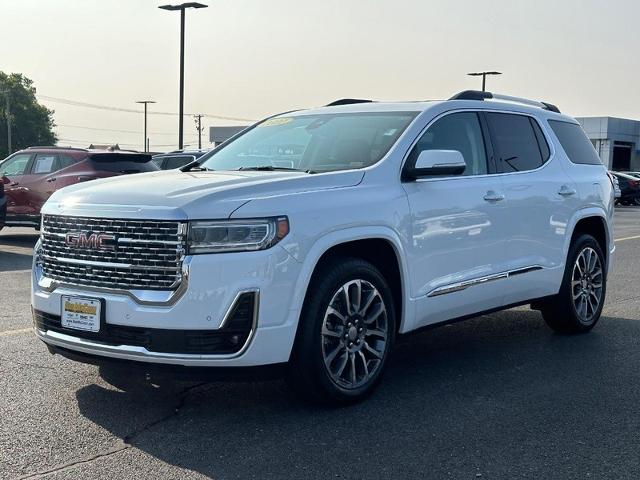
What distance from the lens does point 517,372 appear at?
5.75m

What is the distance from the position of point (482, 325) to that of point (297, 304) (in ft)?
11.0

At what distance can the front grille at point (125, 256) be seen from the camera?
14.1 ft

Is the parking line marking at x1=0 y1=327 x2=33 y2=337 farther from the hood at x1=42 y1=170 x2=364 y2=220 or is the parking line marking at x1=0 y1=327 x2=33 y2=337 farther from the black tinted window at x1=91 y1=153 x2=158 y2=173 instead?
the black tinted window at x1=91 y1=153 x2=158 y2=173

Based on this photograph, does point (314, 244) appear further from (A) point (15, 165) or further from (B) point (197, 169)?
(A) point (15, 165)

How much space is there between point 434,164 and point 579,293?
252cm

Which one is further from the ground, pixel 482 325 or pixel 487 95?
pixel 487 95

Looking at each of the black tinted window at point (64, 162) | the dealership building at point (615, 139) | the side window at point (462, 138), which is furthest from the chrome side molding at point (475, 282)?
the dealership building at point (615, 139)

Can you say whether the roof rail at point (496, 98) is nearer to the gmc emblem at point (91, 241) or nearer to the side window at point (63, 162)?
the gmc emblem at point (91, 241)

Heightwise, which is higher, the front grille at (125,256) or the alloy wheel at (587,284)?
the front grille at (125,256)

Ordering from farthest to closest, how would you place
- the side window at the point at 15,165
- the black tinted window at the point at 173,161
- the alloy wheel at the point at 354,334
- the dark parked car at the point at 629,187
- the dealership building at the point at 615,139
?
the dealership building at the point at 615,139, the dark parked car at the point at 629,187, the black tinted window at the point at 173,161, the side window at the point at 15,165, the alloy wheel at the point at 354,334

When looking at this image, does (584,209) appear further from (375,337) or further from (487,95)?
(375,337)

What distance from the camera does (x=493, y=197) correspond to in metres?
5.84

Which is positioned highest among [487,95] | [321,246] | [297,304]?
[487,95]

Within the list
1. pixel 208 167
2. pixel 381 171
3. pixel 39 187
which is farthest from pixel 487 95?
pixel 39 187
